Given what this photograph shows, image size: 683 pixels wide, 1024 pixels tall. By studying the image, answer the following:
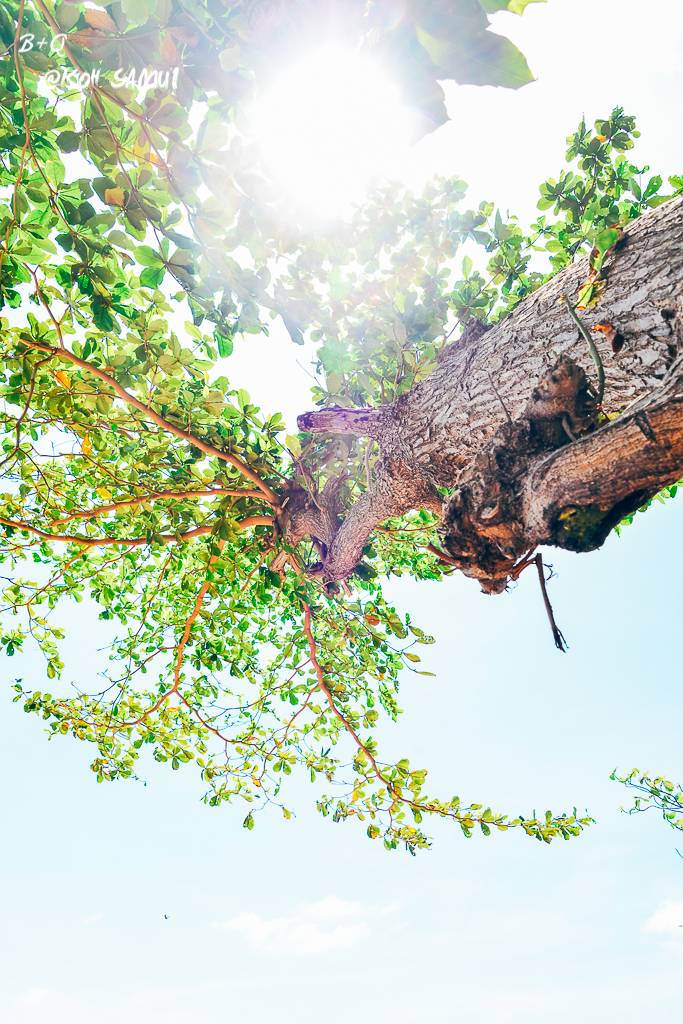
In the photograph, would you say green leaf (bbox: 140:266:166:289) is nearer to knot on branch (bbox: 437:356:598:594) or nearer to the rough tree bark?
the rough tree bark

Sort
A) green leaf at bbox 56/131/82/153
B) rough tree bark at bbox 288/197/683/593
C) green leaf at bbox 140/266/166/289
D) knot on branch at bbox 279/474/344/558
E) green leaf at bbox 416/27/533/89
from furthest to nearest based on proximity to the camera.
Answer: knot on branch at bbox 279/474/344/558 < green leaf at bbox 140/266/166/289 < green leaf at bbox 56/131/82/153 < rough tree bark at bbox 288/197/683/593 < green leaf at bbox 416/27/533/89

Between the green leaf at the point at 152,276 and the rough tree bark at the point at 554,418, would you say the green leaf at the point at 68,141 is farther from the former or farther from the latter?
the rough tree bark at the point at 554,418

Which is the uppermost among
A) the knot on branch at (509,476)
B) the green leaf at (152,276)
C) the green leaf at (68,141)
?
the green leaf at (68,141)

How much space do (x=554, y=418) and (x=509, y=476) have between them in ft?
0.84

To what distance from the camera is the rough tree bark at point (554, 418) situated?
132 cm

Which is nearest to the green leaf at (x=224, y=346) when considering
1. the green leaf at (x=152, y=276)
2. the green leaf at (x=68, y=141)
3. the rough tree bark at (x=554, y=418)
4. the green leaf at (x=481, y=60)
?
the green leaf at (x=152, y=276)

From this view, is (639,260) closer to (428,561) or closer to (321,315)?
(321,315)

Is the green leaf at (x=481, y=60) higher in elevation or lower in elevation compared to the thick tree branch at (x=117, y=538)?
lower

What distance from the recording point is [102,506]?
8.64 ft

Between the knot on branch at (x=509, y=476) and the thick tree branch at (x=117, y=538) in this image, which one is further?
the thick tree branch at (x=117, y=538)

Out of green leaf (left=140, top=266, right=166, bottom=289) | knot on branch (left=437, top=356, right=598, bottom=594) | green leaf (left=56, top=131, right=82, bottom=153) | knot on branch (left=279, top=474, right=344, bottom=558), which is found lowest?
knot on branch (left=437, top=356, right=598, bottom=594)

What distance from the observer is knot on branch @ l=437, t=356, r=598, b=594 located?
5.11 ft

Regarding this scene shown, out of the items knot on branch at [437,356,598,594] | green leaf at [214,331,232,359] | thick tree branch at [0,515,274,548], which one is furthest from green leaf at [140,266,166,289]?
knot on branch at [437,356,598,594]

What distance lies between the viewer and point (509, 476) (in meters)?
1.75
